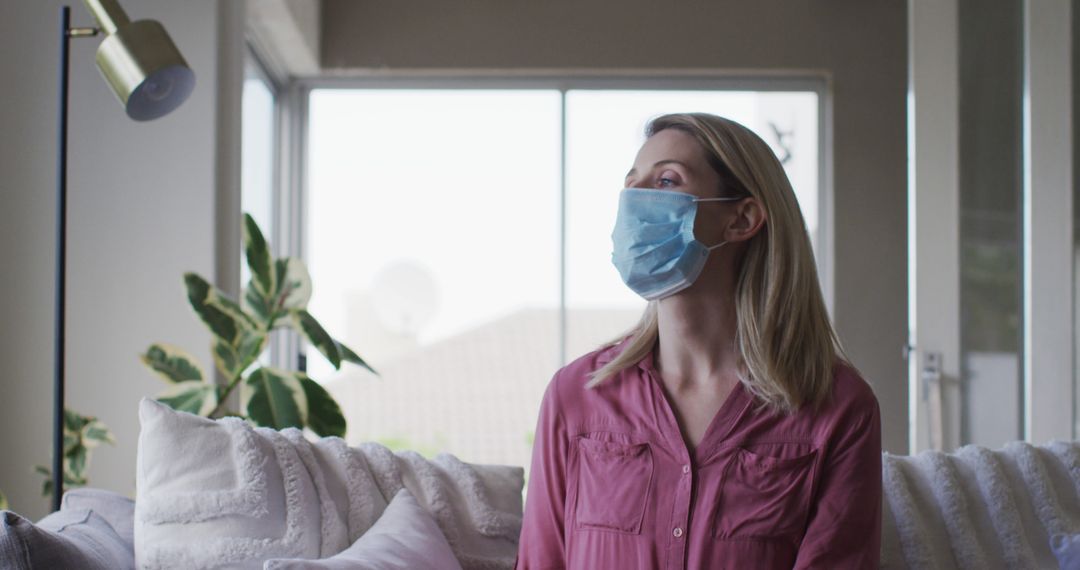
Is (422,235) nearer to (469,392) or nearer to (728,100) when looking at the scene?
(469,392)

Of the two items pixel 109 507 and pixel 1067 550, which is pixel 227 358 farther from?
pixel 1067 550

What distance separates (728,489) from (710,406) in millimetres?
132

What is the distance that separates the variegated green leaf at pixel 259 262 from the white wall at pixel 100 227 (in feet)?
1.99

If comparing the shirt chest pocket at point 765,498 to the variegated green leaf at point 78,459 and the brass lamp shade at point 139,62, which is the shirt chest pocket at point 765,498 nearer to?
the brass lamp shade at point 139,62

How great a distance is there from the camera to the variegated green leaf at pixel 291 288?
2.46m

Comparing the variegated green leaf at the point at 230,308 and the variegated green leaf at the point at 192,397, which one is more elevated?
the variegated green leaf at the point at 230,308

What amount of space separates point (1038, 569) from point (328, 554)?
116cm

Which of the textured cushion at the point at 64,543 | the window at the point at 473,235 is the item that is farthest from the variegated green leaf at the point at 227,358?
the window at the point at 473,235

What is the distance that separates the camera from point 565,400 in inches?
65.6

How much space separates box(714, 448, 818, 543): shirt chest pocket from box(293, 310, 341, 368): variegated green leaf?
3.44 feet

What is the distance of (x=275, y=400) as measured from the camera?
7.82 feet

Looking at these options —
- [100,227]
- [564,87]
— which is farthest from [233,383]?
[564,87]

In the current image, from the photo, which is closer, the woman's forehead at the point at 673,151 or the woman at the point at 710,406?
the woman at the point at 710,406

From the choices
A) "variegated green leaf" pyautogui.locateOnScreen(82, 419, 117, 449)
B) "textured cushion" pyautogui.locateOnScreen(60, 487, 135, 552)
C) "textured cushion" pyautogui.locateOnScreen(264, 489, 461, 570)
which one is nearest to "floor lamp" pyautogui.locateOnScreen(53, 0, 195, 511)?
"textured cushion" pyautogui.locateOnScreen(60, 487, 135, 552)
